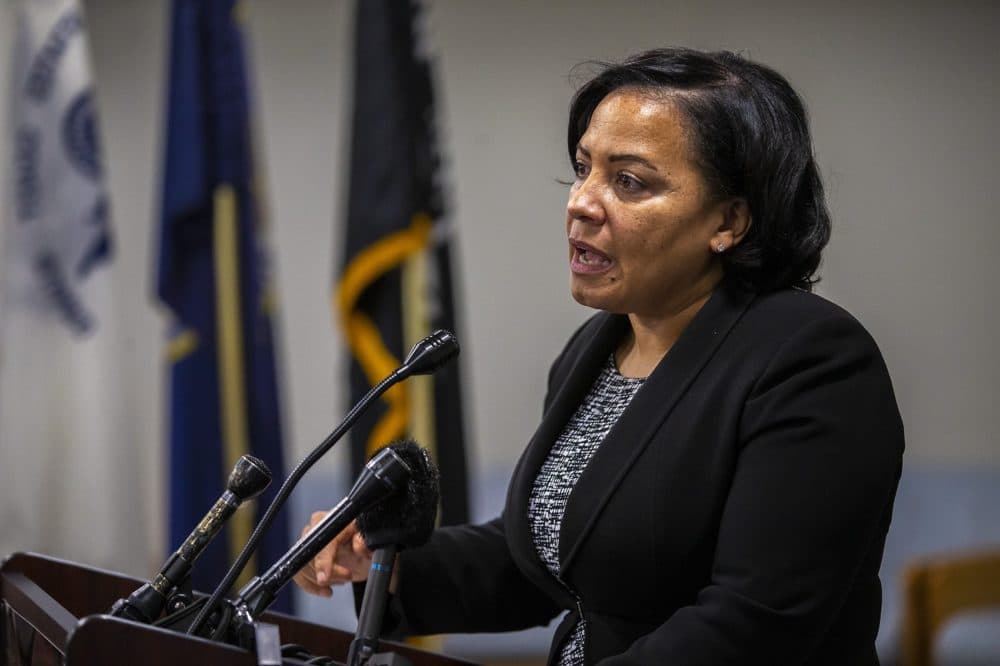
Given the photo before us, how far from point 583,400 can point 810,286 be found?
0.35 meters

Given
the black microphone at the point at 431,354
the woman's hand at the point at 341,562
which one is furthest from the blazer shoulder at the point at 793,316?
the woman's hand at the point at 341,562

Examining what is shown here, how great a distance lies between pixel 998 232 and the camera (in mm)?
4516

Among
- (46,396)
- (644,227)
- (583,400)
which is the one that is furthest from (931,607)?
(46,396)

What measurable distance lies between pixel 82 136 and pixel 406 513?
282 cm

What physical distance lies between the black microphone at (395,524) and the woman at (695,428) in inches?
9.3

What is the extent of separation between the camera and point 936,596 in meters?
3.10

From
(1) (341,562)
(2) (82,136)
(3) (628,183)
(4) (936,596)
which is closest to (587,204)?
(3) (628,183)

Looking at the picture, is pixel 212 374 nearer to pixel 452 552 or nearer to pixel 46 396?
pixel 46 396

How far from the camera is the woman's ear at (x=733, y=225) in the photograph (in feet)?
4.99

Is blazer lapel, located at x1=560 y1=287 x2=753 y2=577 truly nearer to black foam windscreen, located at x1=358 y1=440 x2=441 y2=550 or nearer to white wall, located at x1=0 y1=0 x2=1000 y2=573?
black foam windscreen, located at x1=358 y1=440 x2=441 y2=550

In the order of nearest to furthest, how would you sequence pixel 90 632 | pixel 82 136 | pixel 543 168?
pixel 90 632, pixel 82 136, pixel 543 168

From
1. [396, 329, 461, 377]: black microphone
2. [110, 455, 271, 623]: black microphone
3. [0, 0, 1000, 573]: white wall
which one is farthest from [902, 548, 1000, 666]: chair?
[110, 455, 271, 623]: black microphone

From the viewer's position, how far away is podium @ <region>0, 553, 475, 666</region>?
3.78 feet

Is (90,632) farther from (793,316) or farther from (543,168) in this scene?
(543,168)
